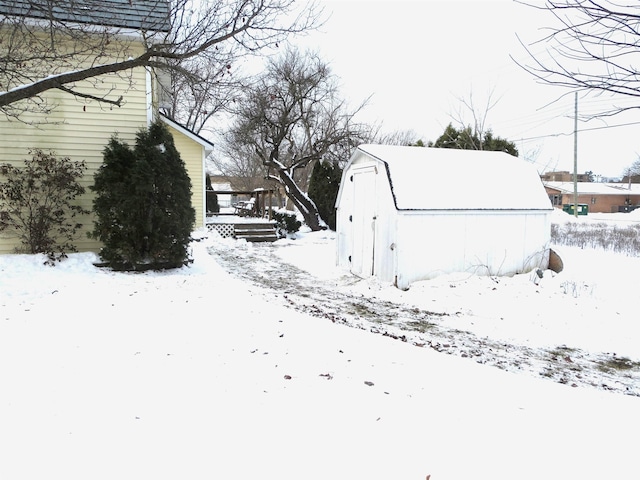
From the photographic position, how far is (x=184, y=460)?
236 centimetres

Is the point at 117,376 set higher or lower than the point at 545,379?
higher

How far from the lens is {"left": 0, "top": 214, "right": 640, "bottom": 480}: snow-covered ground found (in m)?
2.38

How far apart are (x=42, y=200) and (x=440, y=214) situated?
7640 millimetres

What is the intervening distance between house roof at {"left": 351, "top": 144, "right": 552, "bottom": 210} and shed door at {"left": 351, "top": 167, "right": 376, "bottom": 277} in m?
0.51

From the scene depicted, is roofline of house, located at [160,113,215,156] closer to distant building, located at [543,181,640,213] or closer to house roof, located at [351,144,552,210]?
house roof, located at [351,144,552,210]

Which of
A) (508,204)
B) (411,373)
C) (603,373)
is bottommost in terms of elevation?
(603,373)

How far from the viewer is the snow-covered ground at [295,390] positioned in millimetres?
2383

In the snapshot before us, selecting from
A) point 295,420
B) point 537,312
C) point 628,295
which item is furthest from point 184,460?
point 628,295

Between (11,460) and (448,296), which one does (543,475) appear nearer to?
(11,460)

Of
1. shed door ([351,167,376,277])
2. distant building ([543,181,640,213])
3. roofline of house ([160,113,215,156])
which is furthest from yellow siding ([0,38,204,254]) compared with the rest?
distant building ([543,181,640,213])

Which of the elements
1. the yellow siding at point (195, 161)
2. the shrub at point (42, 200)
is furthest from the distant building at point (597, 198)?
the shrub at point (42, 200)

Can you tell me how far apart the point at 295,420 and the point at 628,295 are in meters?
6.63

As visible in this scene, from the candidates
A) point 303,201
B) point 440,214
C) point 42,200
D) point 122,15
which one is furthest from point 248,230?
point 440,214

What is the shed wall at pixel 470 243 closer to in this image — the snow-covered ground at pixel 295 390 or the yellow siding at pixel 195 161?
the snow-covered ground at pixel 295 390
